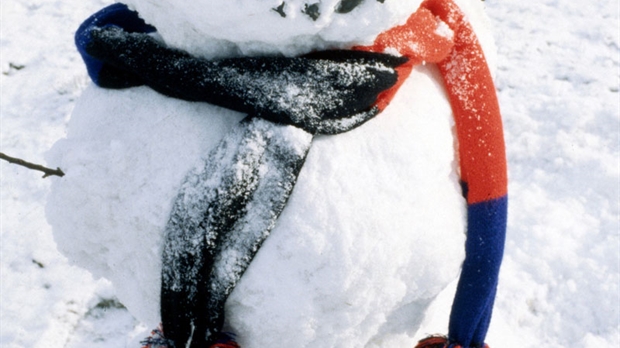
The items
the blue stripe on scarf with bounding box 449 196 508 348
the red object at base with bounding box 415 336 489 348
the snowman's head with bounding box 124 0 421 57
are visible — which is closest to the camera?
the snowman's head with bounding box 124 0 421 57

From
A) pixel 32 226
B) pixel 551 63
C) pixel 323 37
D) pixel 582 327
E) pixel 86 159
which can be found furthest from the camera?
pixel 551 63

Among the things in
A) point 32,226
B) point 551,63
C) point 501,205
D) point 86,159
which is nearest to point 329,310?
point 501,205

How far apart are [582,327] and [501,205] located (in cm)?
104

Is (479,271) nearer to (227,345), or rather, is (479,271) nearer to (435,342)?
(435,342)

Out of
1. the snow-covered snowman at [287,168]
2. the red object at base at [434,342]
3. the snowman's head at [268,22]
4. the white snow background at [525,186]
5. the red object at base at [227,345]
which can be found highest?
the snowman's head at [268,22]

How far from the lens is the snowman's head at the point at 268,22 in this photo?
0.72 metres

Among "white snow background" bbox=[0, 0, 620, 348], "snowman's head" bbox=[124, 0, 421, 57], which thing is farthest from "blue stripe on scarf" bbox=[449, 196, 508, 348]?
"snowman's head" bbox=[124, 0, 421, 57]

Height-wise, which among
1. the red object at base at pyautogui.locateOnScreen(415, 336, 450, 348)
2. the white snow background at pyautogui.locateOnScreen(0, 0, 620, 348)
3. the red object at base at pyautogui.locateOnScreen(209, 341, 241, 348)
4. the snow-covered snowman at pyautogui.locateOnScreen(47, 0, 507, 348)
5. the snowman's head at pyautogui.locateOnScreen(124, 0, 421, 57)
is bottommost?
the white snow background at pyautogui.locateOnScreen(0, 0, 620, 348)

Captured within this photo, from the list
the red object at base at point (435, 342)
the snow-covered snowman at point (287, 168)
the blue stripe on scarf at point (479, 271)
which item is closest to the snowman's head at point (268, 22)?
the snow-covered snowman at point (287, 168)

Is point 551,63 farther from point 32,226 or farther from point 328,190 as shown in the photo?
point 32,226

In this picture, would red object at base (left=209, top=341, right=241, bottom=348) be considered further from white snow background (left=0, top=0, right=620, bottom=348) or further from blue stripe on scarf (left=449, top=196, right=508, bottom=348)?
white snow background (left=0, top=0, right=620, bottom=348)

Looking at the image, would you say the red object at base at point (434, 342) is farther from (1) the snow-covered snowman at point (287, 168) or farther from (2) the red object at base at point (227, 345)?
(2) the red object at base at point (227, 345)

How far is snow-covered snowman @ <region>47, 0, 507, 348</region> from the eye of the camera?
2.71 ft

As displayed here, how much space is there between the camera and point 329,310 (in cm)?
90
